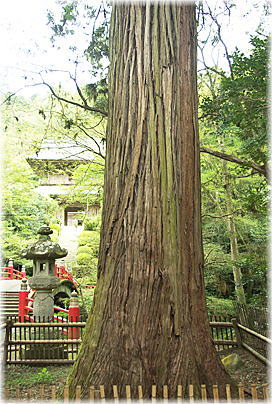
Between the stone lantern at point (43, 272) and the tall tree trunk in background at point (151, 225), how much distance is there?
4508mm

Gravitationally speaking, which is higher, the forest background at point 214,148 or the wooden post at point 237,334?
the forest background at point 214,148

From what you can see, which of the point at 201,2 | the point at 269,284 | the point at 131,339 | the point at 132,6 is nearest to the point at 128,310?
the point at 131,339

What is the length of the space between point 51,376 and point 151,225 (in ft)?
9.18

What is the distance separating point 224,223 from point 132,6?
272 inches

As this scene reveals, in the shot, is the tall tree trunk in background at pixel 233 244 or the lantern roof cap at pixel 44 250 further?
the tall tree trunk in background at pixel 233 244

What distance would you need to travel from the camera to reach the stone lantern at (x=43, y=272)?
23.1 ft

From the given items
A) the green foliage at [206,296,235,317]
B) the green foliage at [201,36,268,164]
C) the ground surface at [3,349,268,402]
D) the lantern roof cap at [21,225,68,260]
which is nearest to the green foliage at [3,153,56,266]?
the lantern roof cap at [21,225,68,260]

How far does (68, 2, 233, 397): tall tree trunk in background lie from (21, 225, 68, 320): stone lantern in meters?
4.51

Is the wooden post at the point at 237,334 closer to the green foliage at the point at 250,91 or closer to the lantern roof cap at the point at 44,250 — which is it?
the green foliage at the point at 250,91

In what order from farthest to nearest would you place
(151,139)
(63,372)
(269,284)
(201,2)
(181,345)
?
1. (269,284)
2. (201,2)
3. (63,372)
4. (151,139)
5. (181,345)

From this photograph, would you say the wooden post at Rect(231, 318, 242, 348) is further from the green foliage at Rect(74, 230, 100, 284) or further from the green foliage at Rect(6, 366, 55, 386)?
the green foliage at Rect(74, 230, 100, 284)

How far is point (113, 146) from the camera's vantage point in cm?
294

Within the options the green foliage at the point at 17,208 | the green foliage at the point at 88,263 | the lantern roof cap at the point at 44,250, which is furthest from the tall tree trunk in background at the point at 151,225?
the green foliage at the point at 17,208

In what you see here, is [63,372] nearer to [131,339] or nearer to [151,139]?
[131,339]
